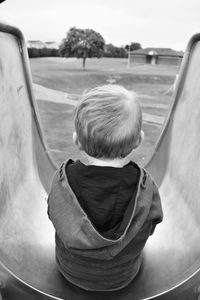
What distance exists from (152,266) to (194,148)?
1.30 ft

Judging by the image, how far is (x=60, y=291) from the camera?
1.00 metres

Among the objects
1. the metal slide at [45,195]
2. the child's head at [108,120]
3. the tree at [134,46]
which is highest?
the child's head at [108,120]

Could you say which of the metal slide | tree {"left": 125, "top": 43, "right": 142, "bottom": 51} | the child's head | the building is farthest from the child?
tree {"left": 125, "top": 43, "right": 142, "bottom": 51}

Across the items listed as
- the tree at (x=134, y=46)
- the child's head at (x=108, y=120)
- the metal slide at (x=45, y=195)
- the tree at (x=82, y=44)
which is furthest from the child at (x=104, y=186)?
the tree at (x=134, y=46)

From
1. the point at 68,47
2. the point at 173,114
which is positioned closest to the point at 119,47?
the point at 68,47

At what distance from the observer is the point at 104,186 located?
79 centimetres

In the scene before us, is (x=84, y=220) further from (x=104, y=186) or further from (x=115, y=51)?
(x=115, y=51)

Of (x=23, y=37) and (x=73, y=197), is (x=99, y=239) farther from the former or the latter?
(x=23, y=37)

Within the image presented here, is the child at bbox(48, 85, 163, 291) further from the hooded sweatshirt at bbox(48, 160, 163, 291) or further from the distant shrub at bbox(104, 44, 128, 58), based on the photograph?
the distant shrub at bbox(104, 44, 128, 58)

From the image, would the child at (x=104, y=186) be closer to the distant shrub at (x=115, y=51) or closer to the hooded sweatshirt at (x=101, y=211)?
the hooded sweatshirt at (x=101, y=211)

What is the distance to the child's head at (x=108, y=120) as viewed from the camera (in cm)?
75

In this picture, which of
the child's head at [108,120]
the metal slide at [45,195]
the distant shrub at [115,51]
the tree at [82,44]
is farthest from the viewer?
the distant shrub at [115,51]

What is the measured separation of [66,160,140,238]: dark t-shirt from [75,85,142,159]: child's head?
0.04m

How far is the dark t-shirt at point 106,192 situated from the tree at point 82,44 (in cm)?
1837
